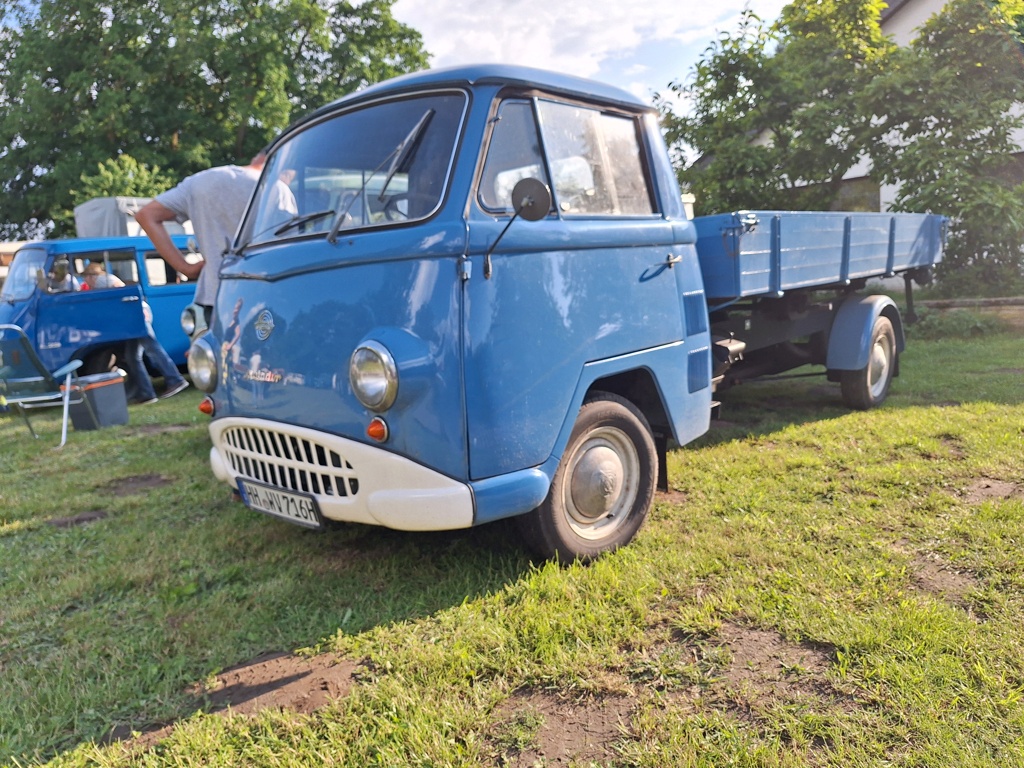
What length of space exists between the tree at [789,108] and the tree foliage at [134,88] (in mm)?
13205

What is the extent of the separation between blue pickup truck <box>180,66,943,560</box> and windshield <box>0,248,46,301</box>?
21.5 ft

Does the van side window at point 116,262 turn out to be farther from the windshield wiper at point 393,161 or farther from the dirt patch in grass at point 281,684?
the dirt patch in grass at point 281,684

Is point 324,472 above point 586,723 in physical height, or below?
above

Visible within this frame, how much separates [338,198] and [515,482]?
4.84 feet

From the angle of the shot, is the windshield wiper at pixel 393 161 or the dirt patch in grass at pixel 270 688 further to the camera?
the windshield wiper at pixel 393 161

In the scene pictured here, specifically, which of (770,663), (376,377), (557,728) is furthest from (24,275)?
(770,663)

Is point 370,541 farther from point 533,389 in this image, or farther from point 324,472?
point 533,389

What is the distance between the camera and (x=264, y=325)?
3.28 meters

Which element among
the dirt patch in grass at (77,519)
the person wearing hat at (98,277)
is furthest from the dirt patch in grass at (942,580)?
the person wearing hat at (98,277)

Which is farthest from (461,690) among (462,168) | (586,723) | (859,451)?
(859,451)

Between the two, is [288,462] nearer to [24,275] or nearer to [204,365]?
[204,365]

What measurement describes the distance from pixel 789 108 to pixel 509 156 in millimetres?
11651

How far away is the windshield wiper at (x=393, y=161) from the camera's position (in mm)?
3164

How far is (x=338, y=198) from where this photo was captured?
3.34m
